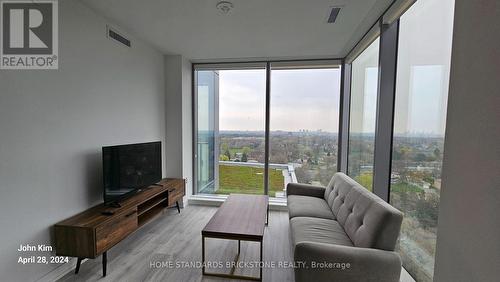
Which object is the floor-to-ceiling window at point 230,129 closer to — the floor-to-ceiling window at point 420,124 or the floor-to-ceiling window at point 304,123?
the floor-to-ceiling window at point 304,123

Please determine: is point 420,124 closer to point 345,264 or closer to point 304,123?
A: point 345,264

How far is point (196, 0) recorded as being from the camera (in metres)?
2.20

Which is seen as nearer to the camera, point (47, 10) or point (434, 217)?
point (434, 217)

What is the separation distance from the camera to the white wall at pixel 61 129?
173cm

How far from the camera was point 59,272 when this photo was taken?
2.09 metres

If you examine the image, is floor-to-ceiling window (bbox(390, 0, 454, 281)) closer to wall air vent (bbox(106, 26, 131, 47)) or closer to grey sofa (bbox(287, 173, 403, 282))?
grey sofa (bbox(287, 173, 403, 282))

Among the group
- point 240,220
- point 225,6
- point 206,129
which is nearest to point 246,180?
point 206,129

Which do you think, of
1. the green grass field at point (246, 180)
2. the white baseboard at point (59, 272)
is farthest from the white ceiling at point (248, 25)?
the white baseboard at point (59, 272)

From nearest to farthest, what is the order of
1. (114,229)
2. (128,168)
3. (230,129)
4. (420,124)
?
1. (420,124)
2. (114,229)
3. (128,168)
4. (230,129)

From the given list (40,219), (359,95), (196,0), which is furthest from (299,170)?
(40,219)

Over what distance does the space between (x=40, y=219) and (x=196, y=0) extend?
8.05ft

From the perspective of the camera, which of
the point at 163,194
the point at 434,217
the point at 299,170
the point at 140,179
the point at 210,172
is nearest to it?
the point at 434,217

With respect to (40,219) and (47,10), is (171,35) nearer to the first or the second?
(47,10)

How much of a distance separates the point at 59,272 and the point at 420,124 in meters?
3.49
